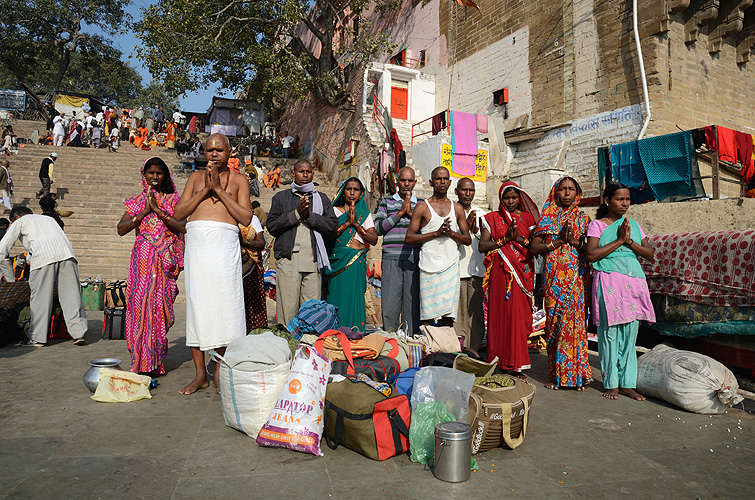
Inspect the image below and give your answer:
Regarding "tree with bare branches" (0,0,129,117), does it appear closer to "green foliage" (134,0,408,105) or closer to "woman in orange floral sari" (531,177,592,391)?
"green foliage" (134,0,408,105)

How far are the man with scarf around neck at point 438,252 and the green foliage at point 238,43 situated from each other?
14.6 meters

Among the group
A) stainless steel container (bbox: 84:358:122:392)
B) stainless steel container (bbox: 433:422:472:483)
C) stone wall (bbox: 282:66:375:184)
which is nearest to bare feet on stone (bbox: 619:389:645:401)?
stainless steel container (bbox: 433:422:472:483)

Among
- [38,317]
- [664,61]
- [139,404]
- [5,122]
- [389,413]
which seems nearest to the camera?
[389,413]

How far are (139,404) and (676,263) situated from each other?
495 cm

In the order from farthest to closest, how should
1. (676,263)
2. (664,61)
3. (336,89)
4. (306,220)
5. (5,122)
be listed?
1. (5,122)
2. (336,89)
3. (664,61)
4. (676,263)
5. (306,220)

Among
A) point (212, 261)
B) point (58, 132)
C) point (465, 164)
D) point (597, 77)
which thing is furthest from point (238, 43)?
point (212, 261)

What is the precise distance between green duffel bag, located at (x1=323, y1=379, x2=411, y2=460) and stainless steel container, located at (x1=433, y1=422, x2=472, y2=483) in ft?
1.03

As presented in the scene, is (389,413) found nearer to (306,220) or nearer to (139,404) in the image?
(139,404)

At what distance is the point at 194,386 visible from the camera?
12.2ft

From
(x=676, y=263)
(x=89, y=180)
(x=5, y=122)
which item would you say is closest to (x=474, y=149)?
(x=676, y=263)

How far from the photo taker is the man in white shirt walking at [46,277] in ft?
17.8

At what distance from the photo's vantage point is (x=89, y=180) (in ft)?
48.4

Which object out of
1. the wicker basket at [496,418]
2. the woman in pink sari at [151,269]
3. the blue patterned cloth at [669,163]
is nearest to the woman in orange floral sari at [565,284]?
the wicker basket at [496,418]

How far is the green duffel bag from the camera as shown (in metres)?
2.57
